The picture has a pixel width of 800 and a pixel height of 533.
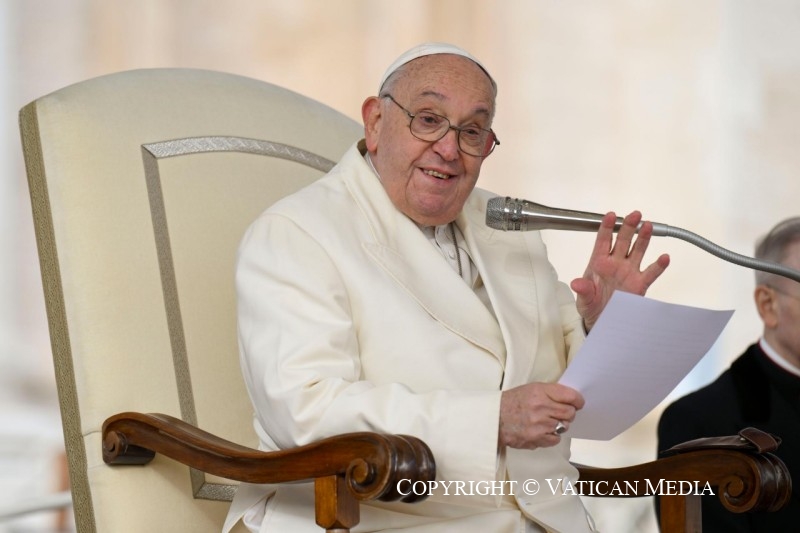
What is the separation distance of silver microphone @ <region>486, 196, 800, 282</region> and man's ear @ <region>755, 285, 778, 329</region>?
1416 millimetres

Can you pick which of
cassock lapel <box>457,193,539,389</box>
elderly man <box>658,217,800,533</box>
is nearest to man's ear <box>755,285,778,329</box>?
elderly man <box>658,217,800,533</box>

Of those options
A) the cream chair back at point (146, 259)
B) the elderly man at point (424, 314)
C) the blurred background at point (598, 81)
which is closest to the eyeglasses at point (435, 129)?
the elderly man at point (424, 314)

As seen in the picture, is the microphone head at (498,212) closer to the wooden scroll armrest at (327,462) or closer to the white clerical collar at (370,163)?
the white clerical collar at (370,163)

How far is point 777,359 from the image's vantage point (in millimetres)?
3539

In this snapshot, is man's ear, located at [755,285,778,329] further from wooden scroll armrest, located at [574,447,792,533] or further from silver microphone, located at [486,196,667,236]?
silver microphone, located at [486,196,667,236]

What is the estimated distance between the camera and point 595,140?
4883 mm

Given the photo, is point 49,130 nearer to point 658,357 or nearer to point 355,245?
point 355,245

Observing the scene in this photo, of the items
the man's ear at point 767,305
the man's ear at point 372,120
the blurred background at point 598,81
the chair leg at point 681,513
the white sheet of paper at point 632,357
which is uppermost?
the blurred background at point 598,81

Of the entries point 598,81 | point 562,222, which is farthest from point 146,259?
point 598,81

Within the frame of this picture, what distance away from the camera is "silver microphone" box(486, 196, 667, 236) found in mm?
2262

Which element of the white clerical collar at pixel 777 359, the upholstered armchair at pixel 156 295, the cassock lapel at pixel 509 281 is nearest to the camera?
the upholstered armchair at pixel 156 295

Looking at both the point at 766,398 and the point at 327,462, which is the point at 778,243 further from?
the point at 327,462

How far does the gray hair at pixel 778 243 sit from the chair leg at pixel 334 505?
204 cm

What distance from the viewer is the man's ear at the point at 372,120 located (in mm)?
2645
